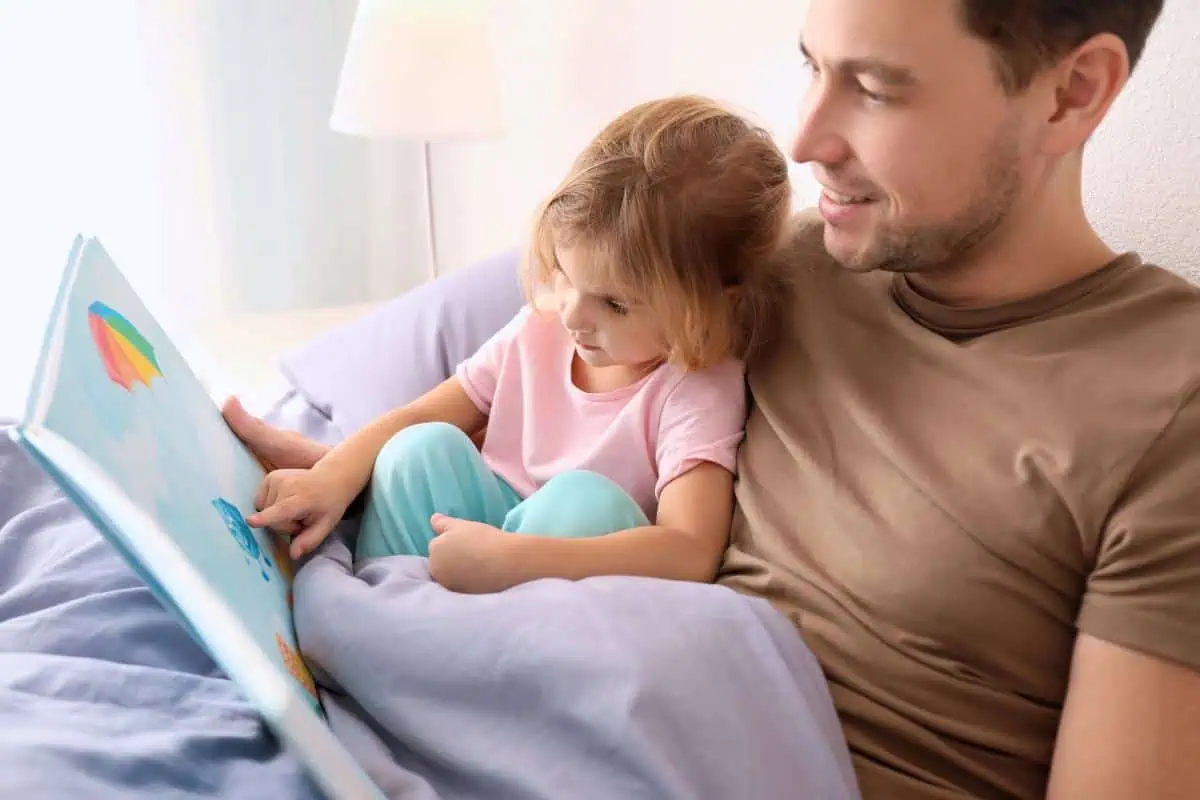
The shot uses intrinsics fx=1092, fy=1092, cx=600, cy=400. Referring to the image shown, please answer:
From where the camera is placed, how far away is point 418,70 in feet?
5.92

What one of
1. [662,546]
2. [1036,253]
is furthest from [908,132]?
[662,546]

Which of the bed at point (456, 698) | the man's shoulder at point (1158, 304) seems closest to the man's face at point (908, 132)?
the man's shoulder at point (1158, 304)

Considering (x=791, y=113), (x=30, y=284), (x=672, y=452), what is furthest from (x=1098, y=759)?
(x=30, y=284)

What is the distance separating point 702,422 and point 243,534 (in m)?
0.40

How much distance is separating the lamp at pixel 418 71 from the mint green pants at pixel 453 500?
3.14 feet

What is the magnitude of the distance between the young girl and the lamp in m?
0.85

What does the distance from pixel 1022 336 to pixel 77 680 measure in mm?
718

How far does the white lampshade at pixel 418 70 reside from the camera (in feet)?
5.90

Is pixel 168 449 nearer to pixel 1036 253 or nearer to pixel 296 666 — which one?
pixel 296 666

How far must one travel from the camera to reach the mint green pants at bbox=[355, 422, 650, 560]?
36.2 inches

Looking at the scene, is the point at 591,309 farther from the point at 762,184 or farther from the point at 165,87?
the point at 165,87

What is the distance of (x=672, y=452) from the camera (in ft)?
3.22

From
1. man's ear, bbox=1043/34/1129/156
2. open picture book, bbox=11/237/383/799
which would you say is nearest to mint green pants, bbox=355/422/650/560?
open picture book, bbox=11/237/383/799

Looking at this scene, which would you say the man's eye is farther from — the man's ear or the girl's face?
the girl's face
